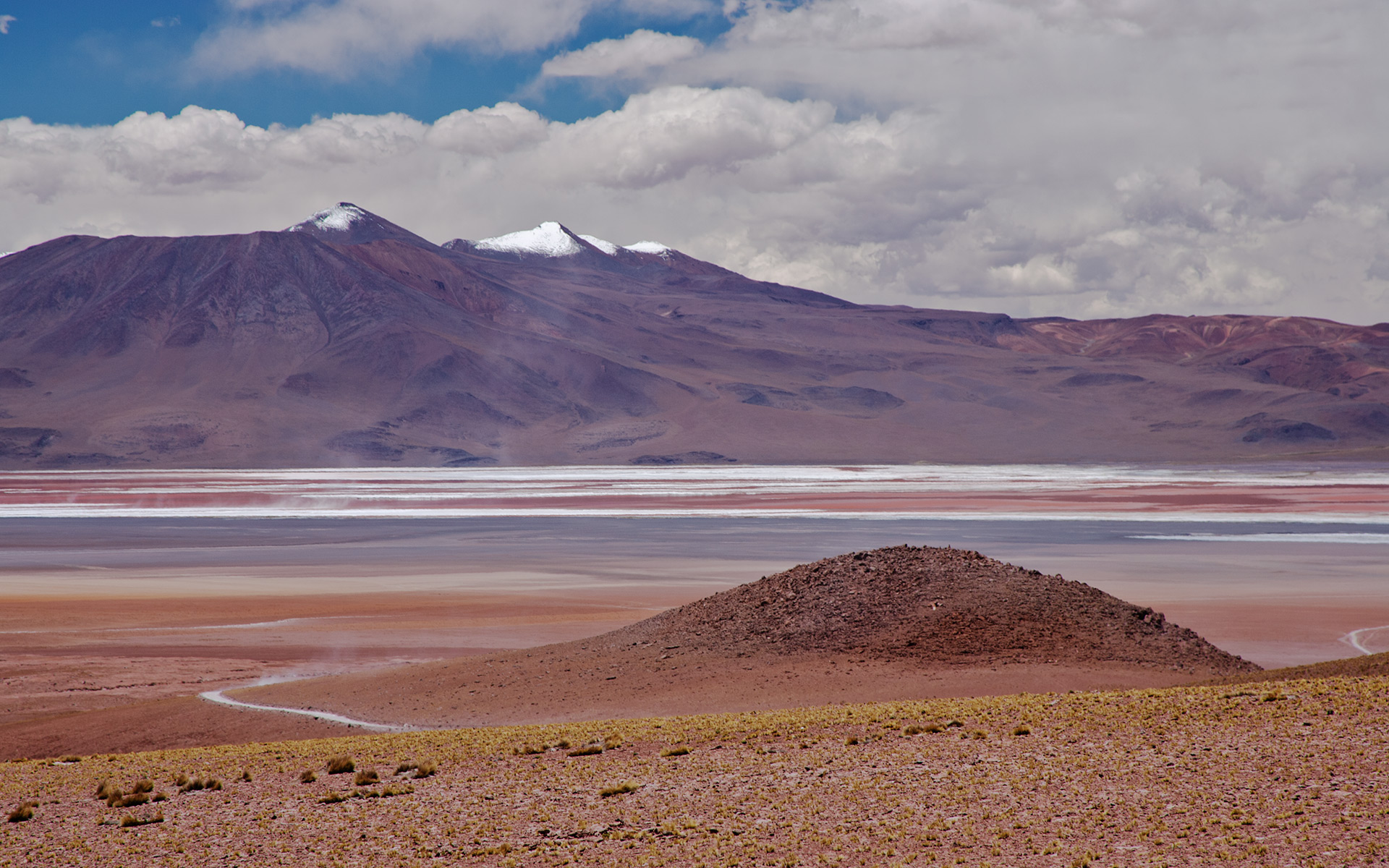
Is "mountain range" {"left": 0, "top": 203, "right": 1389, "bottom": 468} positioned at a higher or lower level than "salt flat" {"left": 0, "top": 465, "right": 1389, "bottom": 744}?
higher

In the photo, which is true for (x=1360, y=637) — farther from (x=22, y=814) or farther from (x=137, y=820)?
(x=22, y=814)

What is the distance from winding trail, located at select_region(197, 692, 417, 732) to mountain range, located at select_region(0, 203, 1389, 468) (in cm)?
11479

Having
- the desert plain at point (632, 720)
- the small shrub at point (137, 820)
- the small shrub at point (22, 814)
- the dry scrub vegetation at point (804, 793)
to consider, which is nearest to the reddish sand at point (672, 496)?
the desert plain at point (632, 720)

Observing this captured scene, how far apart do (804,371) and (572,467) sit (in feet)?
252

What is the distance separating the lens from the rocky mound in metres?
16.4

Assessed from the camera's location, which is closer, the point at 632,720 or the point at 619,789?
the point at 619,789

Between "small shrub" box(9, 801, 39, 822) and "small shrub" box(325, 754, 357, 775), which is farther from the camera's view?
"small shrub" box(325, 754, 357, 775)

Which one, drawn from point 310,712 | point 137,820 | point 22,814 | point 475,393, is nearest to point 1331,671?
point 310,712

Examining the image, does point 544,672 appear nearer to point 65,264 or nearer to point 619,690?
point 619,690

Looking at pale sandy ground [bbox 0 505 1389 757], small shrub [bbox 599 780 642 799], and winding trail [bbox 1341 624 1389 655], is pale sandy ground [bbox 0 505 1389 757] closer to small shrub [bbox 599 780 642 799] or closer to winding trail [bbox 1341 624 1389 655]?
winding trail [bbox 1341 624 1389 655]

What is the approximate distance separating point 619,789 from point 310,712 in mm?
6935

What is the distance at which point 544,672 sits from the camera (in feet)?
54.5

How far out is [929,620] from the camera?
17.1 metres

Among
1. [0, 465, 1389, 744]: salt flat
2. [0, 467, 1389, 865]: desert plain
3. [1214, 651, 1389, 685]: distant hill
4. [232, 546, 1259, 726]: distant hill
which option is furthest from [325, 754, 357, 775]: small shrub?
[1214, 651, 1389, 685]: distant hill
